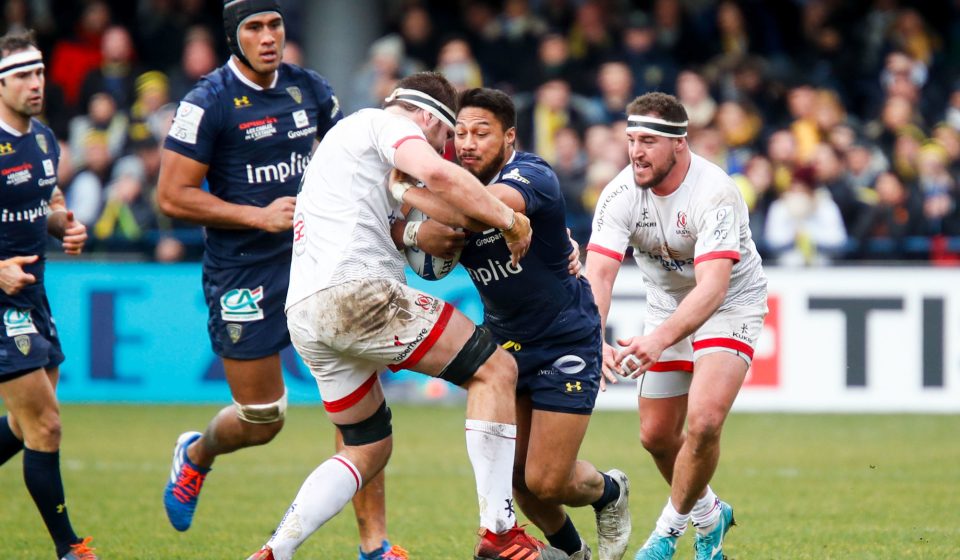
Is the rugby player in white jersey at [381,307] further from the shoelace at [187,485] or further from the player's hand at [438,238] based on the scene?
the shoelace at [187,485]

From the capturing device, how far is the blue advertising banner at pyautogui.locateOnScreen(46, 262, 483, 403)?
15.3 meters

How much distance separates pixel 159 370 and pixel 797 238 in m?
7.29

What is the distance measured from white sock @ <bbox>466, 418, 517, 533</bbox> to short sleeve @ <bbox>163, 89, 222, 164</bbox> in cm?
265

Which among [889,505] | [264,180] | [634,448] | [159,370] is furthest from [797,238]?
[264,180]

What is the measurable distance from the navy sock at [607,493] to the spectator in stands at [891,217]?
8639 millimetres

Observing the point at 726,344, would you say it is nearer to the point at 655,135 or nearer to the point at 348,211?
the point at 655,135

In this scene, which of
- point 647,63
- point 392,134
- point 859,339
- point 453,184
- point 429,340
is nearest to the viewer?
point 453,184

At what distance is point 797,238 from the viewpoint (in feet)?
51.1

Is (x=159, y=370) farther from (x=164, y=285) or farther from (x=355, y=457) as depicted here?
(x=355, y=457)

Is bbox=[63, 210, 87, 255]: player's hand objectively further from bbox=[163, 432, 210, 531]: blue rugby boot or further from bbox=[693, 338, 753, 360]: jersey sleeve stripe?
bbox=[693, 338, 753, 360]: jersey sleeve stripe

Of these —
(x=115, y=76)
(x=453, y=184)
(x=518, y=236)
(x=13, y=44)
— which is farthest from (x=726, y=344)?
(x=115, y=76)

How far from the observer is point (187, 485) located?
8523 mm

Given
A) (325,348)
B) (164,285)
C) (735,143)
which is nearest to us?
(325,348)

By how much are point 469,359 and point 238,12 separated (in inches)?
112
